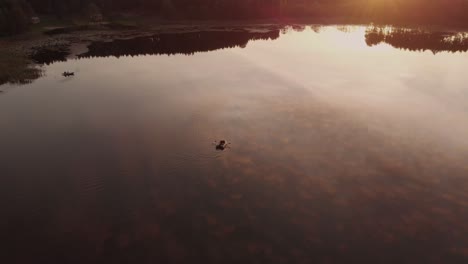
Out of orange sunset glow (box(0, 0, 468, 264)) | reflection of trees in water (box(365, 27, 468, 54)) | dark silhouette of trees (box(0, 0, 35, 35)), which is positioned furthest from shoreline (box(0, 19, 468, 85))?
reflection of trees in water (box(365, 27, 468, 54))

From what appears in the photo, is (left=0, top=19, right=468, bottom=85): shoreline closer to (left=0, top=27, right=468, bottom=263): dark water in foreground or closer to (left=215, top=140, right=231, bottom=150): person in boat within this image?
(left=0, top=27, right=468, bottom=263): dark water in foreground

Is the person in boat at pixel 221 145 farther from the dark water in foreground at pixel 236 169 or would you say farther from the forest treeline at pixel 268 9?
the forest treeline at pixel 268 9

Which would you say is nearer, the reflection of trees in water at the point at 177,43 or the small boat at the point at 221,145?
the small boat at the point at 221,145

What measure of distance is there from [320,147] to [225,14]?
11235 centimetres

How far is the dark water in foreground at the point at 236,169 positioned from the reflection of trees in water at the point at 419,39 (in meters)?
27.5

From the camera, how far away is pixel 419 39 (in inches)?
3686

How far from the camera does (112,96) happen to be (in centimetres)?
4862

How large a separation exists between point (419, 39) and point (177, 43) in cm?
6627

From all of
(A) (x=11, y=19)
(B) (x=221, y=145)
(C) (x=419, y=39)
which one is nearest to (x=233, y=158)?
(B) (x=221, y=145)

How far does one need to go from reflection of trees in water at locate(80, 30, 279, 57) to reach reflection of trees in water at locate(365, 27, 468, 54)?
3028 centimetres

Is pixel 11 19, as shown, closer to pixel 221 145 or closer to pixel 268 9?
pixel 221 145

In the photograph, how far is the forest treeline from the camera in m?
120

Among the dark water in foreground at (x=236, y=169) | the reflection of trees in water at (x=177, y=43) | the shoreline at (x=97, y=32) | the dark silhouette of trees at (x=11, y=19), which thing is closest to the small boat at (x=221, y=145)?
the dark water in foreground at (x=236, y=169)

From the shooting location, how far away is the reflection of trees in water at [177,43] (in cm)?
7962
